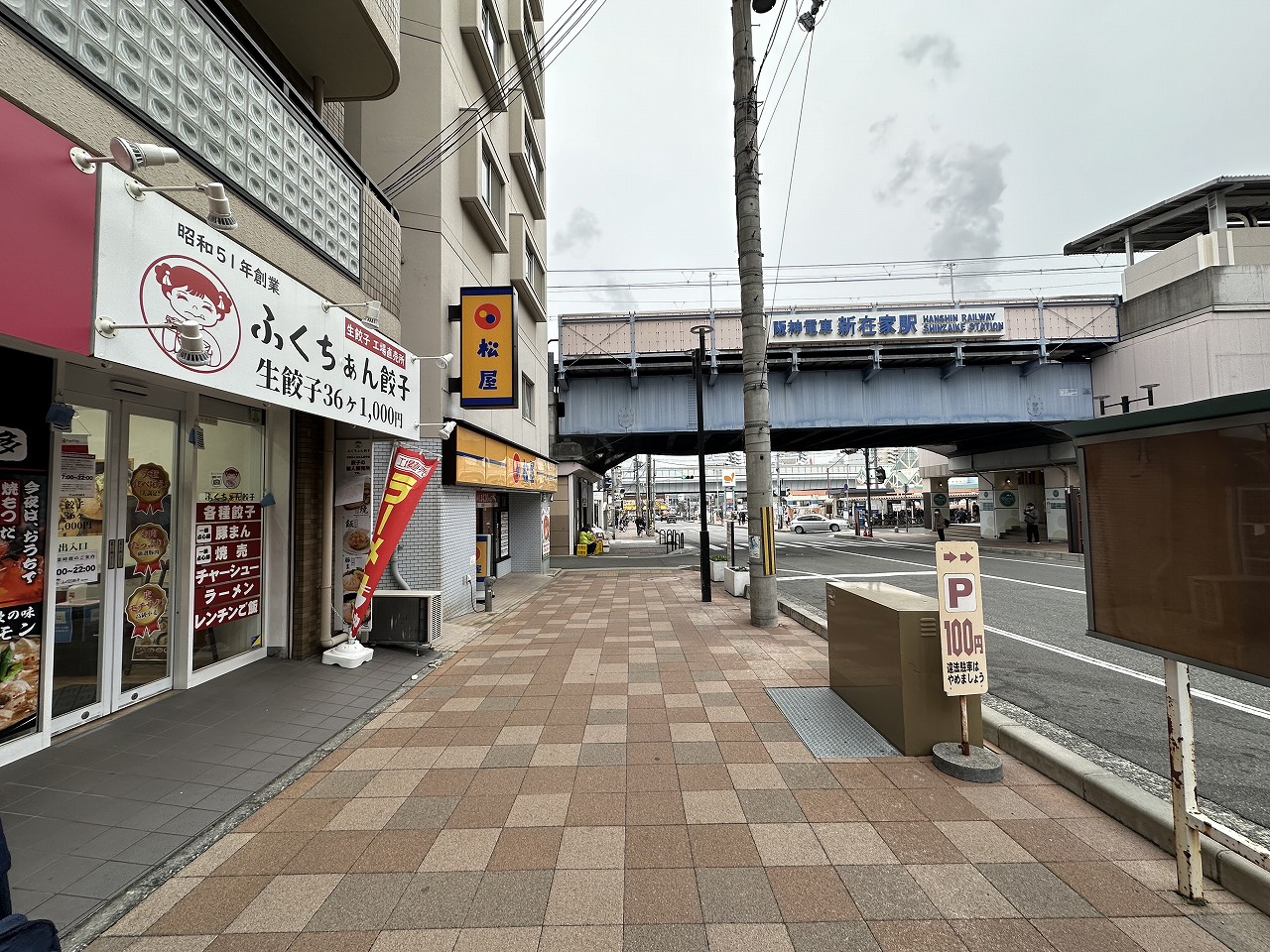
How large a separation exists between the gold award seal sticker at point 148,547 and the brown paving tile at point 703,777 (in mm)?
4954

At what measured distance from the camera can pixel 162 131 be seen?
3881 millimetres

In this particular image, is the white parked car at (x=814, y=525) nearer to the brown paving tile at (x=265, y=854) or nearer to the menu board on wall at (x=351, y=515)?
the menu board on wall at (x=351, y=515)

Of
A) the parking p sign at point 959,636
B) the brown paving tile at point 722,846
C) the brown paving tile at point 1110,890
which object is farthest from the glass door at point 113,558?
the brown paving tile at point 1110,890

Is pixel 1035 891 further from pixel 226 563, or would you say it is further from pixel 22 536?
pixel 226 563

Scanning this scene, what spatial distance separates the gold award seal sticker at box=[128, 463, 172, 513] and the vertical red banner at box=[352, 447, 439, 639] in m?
2.02

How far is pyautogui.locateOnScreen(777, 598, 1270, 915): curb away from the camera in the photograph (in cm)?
263

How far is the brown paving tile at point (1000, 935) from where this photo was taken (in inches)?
93.7

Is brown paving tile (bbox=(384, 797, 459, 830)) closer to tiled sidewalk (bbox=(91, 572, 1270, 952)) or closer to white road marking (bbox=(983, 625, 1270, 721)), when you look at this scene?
tiled sidewalk (bbox=(91, 572, 1270, 952))

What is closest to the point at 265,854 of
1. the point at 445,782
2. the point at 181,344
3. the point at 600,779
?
the point at 445,782

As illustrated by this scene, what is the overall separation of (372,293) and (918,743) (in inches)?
305

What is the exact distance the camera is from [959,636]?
13.0 feet

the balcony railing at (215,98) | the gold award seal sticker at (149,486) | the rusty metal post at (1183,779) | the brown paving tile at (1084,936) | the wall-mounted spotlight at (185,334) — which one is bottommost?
the brown paving tile at (1084,936)

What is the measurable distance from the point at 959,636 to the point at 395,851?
12.8 feet

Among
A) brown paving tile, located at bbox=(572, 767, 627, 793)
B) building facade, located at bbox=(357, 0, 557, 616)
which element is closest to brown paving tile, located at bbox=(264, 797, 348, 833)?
brown paving tile, located at bbox=(572, 767, 627, 793)
